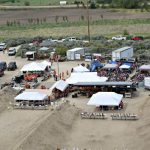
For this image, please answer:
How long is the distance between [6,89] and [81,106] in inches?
249

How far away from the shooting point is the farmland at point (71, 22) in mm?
67125

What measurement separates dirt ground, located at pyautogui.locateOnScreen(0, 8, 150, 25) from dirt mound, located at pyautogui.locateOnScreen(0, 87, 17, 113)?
153ft

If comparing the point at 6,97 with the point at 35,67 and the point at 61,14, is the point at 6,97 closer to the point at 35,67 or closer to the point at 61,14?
the point at 35,67

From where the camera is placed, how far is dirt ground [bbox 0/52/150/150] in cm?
2395

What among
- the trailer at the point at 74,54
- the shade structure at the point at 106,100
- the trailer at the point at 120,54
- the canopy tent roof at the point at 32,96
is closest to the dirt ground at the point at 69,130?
the shade structure at the point at 106,100

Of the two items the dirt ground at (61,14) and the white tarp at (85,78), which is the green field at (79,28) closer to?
the dirt ground at (61,14)

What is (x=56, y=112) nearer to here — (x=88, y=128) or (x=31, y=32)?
(x=88, y=128)

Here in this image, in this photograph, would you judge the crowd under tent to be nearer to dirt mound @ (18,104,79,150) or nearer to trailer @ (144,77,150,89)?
dirt mound @ (18,104,79,150)

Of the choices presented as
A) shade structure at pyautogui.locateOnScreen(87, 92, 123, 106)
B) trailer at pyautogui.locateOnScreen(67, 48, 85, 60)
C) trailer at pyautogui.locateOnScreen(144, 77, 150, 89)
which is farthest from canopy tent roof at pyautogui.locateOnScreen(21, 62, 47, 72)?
shade structure at pyautogui.locateOnScreen(87, 92, 123, 106)

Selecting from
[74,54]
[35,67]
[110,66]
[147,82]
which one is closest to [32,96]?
[147,82]

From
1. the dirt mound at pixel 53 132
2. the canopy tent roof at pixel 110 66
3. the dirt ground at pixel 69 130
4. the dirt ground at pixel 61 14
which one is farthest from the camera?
the dirt ground at pixel 61 14

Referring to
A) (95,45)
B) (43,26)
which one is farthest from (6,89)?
(43,26)

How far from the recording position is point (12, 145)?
2366 centimetres

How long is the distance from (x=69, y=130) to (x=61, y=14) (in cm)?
6274
